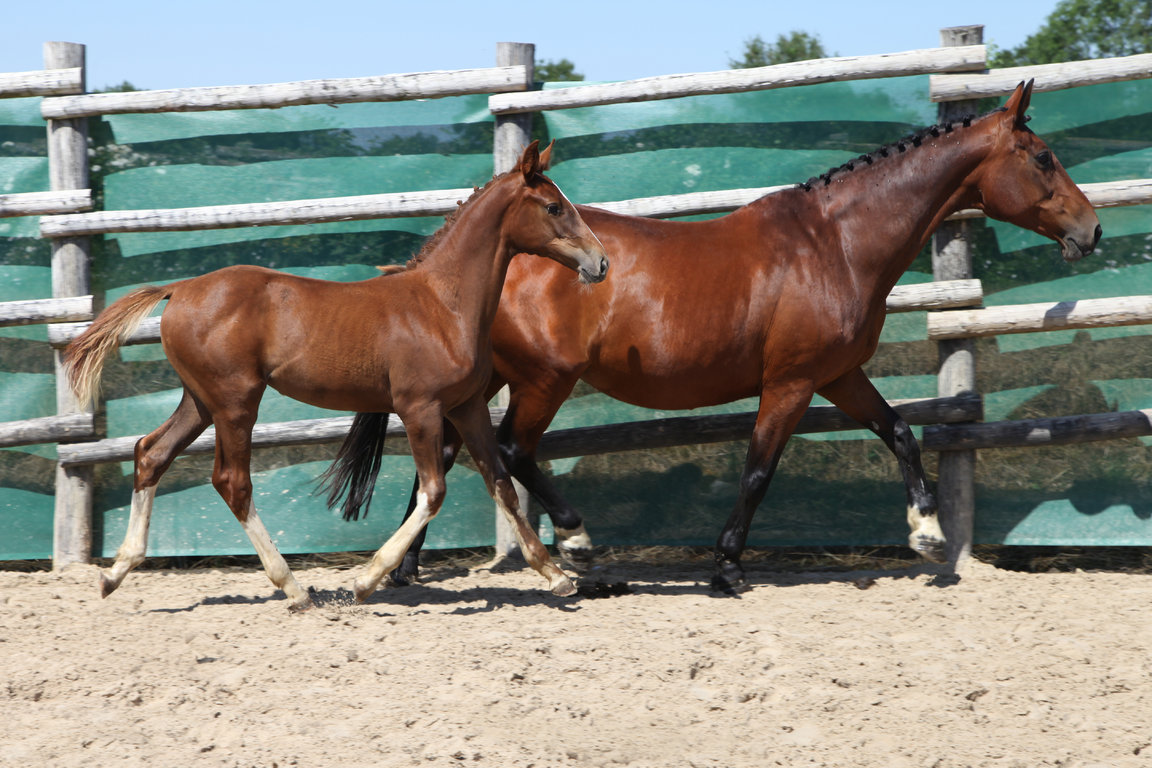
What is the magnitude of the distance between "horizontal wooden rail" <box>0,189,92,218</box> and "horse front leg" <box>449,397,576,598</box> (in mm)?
2545

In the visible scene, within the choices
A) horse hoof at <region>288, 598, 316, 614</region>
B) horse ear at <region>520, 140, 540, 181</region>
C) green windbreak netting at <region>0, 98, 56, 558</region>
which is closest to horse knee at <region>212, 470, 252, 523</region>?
horse hoof at <region>288, 598, 316, 614</region>

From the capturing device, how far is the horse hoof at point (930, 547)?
194 inches

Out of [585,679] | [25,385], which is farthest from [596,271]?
[25,385]

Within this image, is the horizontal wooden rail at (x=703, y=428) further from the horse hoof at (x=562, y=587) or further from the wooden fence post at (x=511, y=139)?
the horse hoof at (x=562, y=587)

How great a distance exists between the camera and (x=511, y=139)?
550cm

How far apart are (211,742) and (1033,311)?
414 cm

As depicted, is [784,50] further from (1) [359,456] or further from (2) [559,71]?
(1) [359,456]

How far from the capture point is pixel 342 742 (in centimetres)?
313

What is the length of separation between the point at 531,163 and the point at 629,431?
158cm

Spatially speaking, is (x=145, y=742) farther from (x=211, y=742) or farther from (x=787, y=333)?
(x=787, y=333)

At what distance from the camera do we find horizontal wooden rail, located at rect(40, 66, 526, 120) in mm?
5480

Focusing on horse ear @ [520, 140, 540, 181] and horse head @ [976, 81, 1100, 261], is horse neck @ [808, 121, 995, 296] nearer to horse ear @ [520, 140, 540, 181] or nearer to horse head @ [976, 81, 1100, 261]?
horse head @ [976, 81, 1100, 261]

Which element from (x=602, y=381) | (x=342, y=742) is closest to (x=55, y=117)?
(x=602, y=381)

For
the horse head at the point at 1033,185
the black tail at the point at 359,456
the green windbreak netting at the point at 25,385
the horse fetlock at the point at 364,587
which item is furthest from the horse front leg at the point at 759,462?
the green windbreak netting at the point at 25,385
